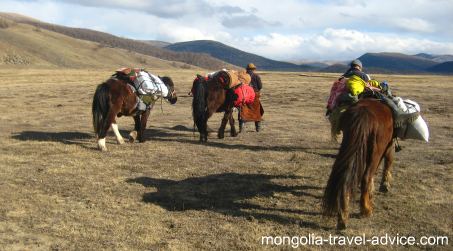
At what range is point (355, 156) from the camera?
4945mm

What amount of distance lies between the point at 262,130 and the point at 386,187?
631cm

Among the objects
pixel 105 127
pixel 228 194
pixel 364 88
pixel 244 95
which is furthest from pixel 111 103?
pixel 364 88

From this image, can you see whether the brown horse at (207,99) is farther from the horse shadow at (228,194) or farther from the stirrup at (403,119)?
the stirrup at (403,119)

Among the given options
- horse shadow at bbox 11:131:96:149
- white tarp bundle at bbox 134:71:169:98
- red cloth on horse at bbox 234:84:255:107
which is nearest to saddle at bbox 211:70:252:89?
red cloth on horse at bbox 234:84:255:107

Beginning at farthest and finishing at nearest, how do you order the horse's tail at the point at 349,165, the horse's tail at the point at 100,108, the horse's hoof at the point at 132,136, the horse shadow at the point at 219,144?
the horse's hoof at the point at 132,136 < the horse shadow at the point at 219,144 < the horse's tail at the point at 100,108 < the horse's tail at the point at 349,165

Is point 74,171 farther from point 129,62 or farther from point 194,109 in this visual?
point 129,62

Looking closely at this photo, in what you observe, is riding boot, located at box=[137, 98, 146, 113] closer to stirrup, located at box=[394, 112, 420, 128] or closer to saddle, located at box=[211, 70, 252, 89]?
saddle, located at box=[211, 70, 252, 89]

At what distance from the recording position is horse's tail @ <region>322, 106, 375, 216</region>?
4.90 meters

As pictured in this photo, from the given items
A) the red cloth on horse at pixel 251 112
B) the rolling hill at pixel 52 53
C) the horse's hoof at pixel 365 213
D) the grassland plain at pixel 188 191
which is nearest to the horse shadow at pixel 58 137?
the grassland plain at pixel 188 191

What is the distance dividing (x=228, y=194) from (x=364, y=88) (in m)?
2.61

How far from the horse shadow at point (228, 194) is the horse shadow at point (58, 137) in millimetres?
3679

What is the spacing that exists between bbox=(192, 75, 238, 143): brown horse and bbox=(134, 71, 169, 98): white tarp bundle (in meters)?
0.82

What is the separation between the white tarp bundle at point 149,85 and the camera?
32.8 ft

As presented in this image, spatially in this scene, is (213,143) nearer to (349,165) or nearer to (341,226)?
(341,226)
